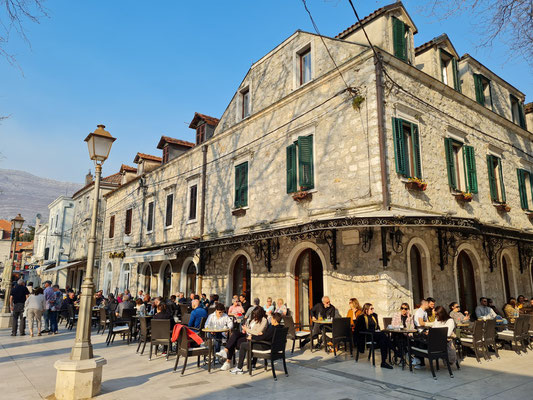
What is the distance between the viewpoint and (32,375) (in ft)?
21.4

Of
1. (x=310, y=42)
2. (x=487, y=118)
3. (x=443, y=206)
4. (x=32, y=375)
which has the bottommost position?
(x=32, y=375)

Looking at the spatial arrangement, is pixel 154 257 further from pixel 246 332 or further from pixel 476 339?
pixel 476 339

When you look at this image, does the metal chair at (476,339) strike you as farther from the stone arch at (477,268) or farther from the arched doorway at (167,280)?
the arched doorway at (167,280)

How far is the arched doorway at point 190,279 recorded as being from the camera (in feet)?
51.9

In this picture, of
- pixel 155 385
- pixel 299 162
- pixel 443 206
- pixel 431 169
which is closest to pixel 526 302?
pixel 443 206

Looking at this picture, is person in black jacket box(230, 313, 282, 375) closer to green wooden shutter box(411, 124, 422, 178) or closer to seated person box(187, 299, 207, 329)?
seated person box(187, 299, 207, 329)

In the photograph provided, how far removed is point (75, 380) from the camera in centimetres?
494

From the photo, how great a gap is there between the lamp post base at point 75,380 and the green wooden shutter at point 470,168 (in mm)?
11144

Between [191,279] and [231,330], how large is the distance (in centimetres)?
860

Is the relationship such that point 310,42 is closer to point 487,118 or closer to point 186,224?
point 487,118

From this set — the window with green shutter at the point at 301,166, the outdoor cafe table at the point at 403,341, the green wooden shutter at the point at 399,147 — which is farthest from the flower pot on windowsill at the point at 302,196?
the outdoor cafe table at the point at 403,341

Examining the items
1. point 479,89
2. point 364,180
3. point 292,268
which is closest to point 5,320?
point 292,268

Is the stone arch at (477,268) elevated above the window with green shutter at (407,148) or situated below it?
below

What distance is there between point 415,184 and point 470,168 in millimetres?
3379
